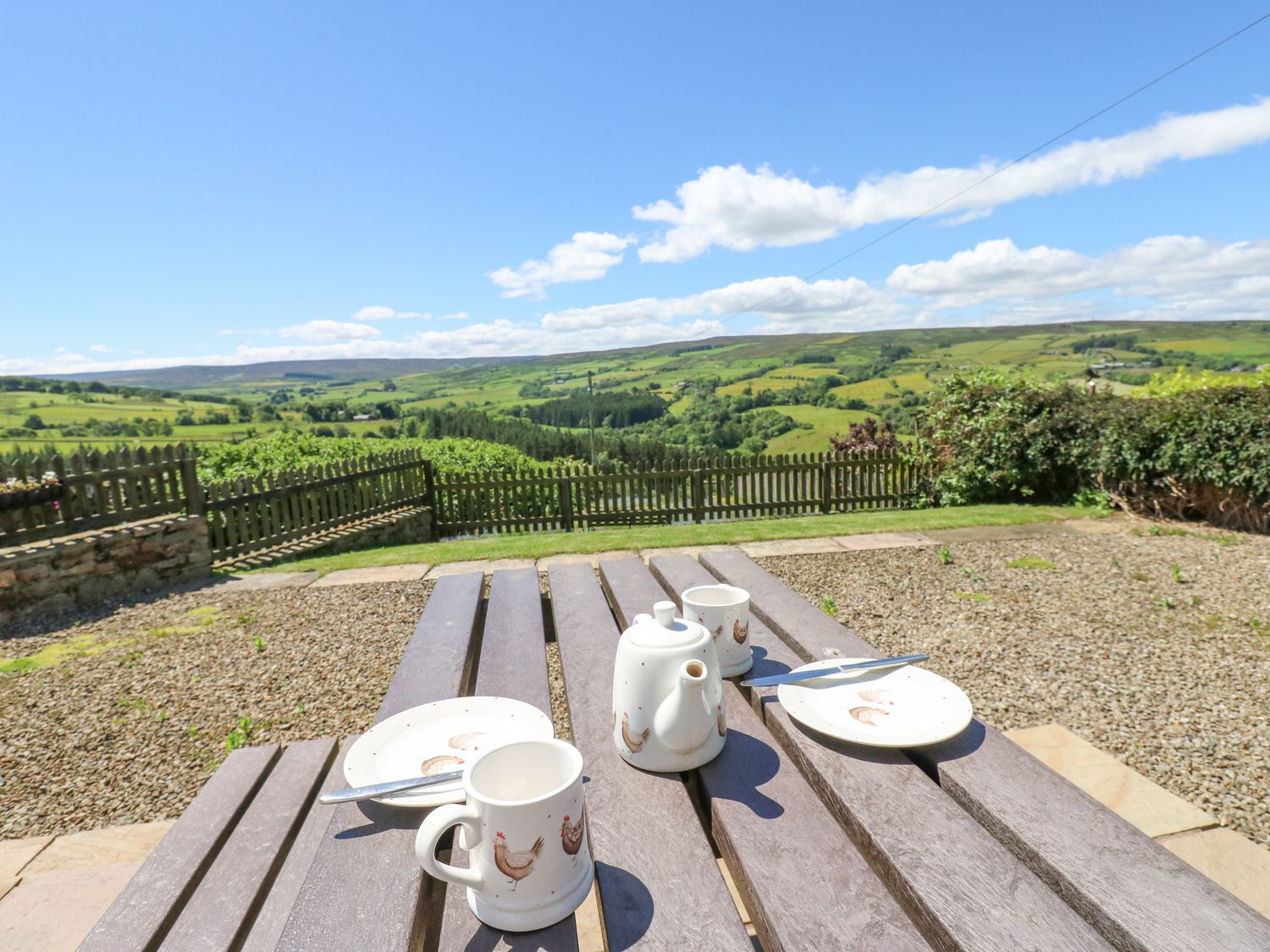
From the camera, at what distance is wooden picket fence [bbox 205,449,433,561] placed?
680 cm

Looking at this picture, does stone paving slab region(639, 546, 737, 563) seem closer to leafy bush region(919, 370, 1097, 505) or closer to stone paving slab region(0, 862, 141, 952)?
stone paving slab region(0, 862, 141, 952)

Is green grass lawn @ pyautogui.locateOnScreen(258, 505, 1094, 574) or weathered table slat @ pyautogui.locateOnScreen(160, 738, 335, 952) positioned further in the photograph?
green grass lawn @ pyautogui.locateOnScreen(258, 505, 1094, 574)

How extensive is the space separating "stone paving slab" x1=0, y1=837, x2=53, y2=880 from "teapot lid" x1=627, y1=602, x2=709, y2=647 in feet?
9.12

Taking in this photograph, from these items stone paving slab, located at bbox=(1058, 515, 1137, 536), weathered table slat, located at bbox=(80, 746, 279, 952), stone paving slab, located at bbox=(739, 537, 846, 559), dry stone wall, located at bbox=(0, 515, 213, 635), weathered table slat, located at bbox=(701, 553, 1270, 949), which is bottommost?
stone paving slab, located at bbox=(1058, 515, 1137, 536)

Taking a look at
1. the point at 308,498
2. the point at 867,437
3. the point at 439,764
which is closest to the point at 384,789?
the point at 439,764

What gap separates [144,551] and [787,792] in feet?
21.6

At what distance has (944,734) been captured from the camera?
1.32m

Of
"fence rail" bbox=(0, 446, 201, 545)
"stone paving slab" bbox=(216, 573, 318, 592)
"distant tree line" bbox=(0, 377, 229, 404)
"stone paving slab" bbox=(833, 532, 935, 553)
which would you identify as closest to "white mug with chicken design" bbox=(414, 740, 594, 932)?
"stone paving slab" bbox=(216, 573, 318, 592)

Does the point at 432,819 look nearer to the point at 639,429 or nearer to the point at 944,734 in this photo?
the point at 944,734

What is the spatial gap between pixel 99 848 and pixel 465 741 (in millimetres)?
2230

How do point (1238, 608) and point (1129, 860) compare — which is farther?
point (1238, 608)

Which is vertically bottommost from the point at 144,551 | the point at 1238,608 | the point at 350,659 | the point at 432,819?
the point at 1238,608

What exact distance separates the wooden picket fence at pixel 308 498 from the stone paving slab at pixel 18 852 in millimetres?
4525

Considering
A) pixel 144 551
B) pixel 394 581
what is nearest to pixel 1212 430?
pixel 394 581
